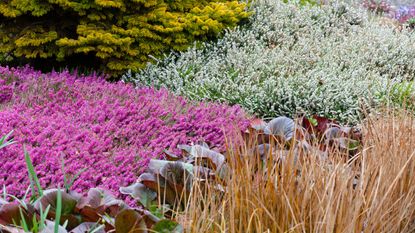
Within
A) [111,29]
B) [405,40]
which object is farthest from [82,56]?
[405,40]

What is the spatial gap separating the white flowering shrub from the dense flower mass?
0.85 meters

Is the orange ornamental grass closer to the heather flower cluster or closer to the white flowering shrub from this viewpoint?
the white flowering shrub

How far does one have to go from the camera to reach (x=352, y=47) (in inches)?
272

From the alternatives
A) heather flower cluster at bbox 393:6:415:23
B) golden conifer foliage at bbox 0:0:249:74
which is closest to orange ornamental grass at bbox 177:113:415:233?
golden conifer foliage at bbox 0:0:249:74

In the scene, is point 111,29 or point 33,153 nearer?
point 33,153

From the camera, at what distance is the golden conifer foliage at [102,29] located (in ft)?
19.5

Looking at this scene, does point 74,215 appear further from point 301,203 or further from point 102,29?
point 102,29

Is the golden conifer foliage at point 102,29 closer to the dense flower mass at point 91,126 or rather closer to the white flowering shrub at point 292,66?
the white flowering shrub at point 292,66

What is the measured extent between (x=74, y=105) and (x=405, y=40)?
4.62 meters

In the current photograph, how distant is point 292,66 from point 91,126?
2673 mm

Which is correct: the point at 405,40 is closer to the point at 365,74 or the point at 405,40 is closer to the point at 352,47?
the point at 352,47

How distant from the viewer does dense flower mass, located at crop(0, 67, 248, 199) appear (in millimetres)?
3355

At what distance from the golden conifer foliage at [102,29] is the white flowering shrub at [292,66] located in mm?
210

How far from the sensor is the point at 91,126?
4.01 meters
